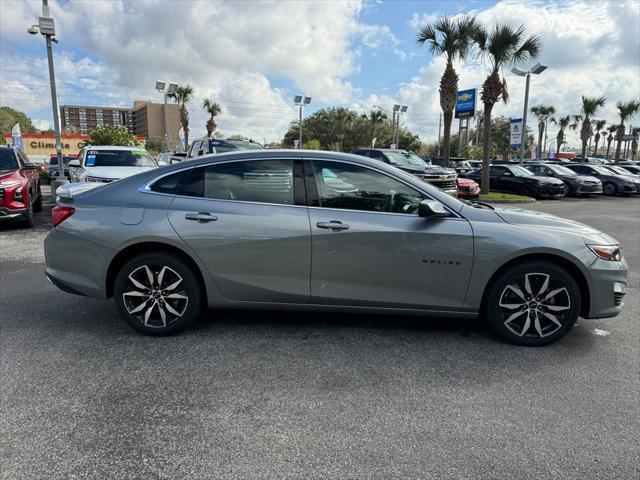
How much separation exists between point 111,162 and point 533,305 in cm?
1088

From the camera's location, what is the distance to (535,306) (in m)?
3.88

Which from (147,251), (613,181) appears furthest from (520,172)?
(147,251)

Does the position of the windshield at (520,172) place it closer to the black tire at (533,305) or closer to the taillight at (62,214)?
the black tire at (533,305)

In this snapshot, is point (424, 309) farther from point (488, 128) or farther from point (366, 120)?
point (366, 120)

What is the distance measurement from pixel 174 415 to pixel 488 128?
61.6 feet

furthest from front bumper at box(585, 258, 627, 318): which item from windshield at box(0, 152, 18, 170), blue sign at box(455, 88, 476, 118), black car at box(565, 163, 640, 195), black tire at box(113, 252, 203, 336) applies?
blue sign at box(455, 88, 476, 118)

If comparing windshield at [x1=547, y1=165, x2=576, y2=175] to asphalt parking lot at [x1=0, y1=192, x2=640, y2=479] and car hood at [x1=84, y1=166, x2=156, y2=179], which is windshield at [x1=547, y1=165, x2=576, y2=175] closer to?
car hood at [x1=84, y1=166, x2=156, y2=179]

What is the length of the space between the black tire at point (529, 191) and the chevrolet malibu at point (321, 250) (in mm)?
18217

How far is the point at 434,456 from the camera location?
2.51 meters

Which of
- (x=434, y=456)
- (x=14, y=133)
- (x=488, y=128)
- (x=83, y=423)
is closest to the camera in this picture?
(x=434, y=456)

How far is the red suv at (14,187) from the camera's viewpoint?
8969 mm

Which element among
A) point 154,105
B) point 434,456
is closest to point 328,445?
point 434,456

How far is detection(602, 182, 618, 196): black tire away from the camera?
23.9m

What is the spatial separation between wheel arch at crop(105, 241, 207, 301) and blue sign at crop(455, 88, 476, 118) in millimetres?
39589
